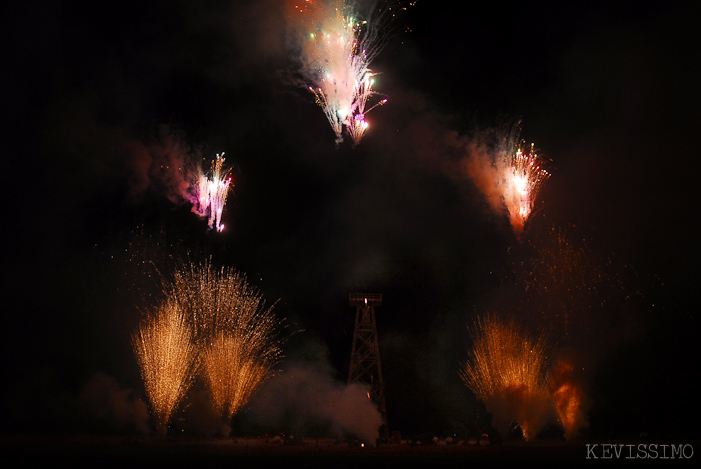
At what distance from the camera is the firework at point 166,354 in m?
21.6

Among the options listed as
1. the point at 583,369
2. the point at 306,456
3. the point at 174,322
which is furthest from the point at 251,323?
the point at 583,369

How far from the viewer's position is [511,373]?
24.2 meters

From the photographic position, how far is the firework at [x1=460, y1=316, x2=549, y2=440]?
23641 mm

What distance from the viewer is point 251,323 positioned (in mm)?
22500

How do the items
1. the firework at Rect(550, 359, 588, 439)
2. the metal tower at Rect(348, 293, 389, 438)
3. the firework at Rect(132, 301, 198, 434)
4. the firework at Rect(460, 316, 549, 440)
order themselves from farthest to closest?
the firework at Rect(550, 359, 588, 439) < the metal tower at Rect(348, 293, 389, 438) < the firework at Rect(460, 316, 549, 440) < the firework at Rect(132, 301, 198, 434)

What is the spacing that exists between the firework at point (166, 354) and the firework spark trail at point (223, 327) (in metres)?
0.58

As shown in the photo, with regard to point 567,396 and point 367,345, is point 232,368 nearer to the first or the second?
point 367,345

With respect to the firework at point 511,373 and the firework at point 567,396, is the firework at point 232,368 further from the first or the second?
the firework at point 567,396

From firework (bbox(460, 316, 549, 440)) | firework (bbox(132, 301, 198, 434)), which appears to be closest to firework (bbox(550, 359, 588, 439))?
firework (bbox(460, 316, 549, 440))

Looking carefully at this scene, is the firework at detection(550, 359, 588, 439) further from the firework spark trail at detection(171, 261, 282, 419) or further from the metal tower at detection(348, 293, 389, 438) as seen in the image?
the firework spark trail at detection(171, 261, 282, 419)

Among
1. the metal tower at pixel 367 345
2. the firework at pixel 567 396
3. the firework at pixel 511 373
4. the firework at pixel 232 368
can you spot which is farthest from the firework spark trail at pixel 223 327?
the firework at pixel 567 396

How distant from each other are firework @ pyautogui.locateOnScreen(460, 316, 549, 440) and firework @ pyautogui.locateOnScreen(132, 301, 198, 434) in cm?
1444

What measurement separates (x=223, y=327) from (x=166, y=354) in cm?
268

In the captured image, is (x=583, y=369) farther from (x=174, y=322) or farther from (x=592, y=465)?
(x=174, y=322)
